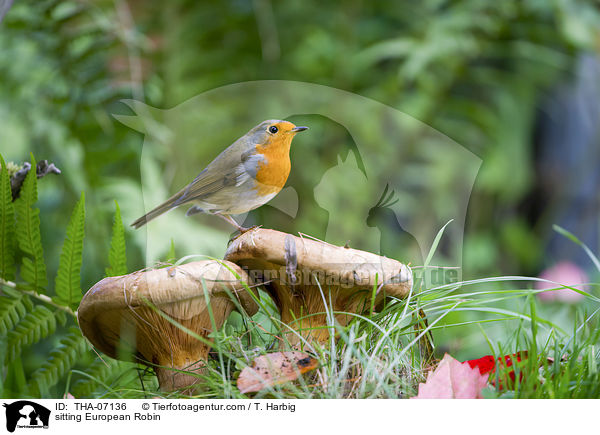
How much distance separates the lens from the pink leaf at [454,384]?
0.53 m

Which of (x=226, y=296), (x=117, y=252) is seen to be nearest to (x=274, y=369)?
(x=226, y=296)

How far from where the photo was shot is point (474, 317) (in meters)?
1.31

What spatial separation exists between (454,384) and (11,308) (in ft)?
1.76

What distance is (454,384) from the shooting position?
1.75 ft

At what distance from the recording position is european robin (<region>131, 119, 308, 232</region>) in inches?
21.6

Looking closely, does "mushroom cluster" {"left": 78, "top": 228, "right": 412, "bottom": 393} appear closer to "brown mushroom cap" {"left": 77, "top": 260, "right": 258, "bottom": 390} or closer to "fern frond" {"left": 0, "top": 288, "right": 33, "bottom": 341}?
"brown mushroom cap" {"left": 77, "top": 260, "right": 258, "bottom": 390}

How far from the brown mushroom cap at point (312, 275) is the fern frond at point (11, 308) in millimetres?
327

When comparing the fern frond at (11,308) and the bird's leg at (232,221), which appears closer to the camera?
the bird's leg at (232,221)

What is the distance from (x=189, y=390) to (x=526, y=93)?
143 centimetres

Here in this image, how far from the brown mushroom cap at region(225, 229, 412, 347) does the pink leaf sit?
0.09 metres

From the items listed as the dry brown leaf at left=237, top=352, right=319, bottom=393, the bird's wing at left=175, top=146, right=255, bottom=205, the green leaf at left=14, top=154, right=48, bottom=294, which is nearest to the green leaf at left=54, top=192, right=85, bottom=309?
the green leaf at left=14, top=154, right=48, bottom=294
